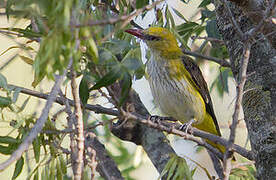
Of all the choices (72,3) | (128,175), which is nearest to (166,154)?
(128,175)

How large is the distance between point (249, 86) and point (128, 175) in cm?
155

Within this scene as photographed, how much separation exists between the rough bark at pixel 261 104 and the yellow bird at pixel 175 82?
0.70 m

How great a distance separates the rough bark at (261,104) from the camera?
8.10 ft

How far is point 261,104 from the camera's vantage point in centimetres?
256

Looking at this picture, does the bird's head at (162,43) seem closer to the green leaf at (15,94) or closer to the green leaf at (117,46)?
the green leaf at (15,94)

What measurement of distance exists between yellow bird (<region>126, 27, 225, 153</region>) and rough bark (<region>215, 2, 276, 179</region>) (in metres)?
0.70

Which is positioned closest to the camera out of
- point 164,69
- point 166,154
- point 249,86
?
point 249,86

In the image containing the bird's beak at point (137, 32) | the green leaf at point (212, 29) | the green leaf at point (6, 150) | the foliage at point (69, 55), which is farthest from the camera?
the green leaf at point (212, 29)

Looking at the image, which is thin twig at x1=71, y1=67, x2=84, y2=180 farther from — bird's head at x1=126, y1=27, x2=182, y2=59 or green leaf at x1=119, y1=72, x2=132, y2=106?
bird's head at x1=126, y1=27, x2=182, y2=59

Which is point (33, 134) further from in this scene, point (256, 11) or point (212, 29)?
point (212, 29)

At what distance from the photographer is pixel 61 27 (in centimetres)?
116

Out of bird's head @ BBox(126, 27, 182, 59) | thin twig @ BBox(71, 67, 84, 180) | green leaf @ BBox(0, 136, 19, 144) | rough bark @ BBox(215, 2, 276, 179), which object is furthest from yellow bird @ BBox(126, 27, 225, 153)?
thin twig @ BBox(71, 67, 84, 180)

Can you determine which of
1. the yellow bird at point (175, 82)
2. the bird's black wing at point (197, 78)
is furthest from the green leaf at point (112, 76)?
the bird's black wing at point (197, 78)

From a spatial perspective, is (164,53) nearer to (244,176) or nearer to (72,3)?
(244,176)
